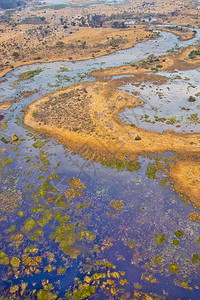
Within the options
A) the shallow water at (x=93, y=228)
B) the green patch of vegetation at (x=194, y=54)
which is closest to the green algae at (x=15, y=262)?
the shallow water at (x=93, y=228)

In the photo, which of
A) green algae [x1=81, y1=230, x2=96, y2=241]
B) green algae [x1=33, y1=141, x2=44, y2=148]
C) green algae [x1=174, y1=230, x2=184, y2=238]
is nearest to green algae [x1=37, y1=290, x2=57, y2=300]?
green algae [x1=81, y1=230, x2=96, y2=241]

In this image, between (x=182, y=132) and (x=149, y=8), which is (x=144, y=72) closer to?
(x=182, y=132)

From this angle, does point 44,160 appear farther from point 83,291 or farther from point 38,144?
point 83,291

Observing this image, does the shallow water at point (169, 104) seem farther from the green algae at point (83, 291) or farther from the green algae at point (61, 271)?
the green algae at point (83, 291)

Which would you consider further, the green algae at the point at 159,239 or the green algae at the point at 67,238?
the green algae at the point at 159,239

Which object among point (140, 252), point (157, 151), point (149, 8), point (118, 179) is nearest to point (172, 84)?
point (157, 151)

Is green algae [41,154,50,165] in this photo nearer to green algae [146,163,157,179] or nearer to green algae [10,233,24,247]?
green algae [10,233,24,247]
